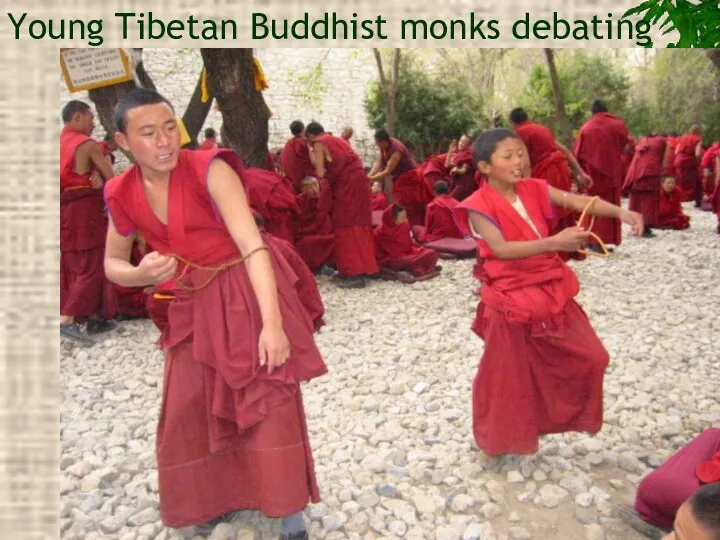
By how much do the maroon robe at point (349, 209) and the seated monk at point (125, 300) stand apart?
1.76 m

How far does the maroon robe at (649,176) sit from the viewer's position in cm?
844

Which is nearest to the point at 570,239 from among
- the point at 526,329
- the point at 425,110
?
the point at 526,329

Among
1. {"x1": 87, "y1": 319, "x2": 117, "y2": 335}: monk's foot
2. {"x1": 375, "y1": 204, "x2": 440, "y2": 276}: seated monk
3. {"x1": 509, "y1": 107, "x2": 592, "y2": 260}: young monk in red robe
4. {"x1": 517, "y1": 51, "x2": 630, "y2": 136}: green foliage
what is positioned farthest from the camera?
{"x1": 517, "y1": 51, "x2": 630, "y2": 136}: green foliage

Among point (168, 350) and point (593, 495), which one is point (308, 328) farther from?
point (593, 495)

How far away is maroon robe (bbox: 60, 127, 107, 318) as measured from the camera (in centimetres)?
499

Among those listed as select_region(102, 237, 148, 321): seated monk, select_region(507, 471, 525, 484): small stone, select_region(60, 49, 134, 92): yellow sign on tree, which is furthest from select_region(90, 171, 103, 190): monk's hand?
select_region(507, 471, 525, 484): small stone

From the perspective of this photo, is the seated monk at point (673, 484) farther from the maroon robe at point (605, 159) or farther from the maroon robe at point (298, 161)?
the maroon robe at point (605, 159)

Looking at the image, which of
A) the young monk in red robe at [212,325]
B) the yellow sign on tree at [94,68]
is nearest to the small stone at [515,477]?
the young monk in red robe at [212,325]

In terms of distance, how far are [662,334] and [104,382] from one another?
3.52 m

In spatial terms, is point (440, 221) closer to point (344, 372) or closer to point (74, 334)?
point (344, 372)

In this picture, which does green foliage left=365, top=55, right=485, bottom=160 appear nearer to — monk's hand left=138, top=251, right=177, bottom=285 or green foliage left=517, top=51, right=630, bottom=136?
green foliage left=517, top=51, right=630, bottom=136

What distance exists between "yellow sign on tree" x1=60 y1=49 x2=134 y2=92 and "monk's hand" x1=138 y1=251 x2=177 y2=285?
9.53 feet

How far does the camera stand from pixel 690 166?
11.5 m

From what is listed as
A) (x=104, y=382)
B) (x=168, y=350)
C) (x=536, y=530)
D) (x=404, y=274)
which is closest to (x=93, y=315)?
(x=104, y=382)
